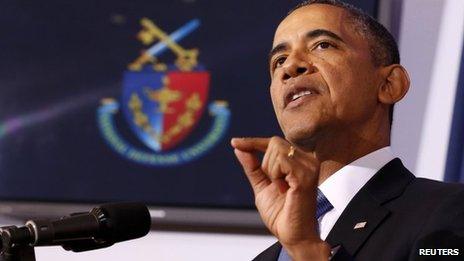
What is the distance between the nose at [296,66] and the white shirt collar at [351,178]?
0.24m

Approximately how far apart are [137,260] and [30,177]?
0.50 m

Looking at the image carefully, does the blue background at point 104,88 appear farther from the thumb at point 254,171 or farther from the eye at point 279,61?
the thumb at point 254,171

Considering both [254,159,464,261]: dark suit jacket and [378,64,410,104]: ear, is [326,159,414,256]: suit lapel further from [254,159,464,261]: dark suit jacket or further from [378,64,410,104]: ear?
[378,64,410,104]: ear

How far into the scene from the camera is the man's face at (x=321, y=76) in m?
1.96

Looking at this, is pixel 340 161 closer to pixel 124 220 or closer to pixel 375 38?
pixel 375 38

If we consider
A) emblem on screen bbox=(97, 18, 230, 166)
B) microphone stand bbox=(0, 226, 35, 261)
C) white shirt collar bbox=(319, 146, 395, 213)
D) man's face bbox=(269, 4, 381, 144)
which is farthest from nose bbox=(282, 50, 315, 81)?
emblem on screen bbox=(97, 18, 230, 166)

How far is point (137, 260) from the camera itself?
2.95 meters

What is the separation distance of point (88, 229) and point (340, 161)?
74 cm

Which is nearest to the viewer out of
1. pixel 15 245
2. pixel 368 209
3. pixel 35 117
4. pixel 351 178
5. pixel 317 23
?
pixel 15 245

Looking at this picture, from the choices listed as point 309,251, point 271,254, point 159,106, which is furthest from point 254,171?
point 159,106

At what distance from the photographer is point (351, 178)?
1950 millimetres

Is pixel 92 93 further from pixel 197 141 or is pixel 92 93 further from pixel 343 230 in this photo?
pixel 343 230

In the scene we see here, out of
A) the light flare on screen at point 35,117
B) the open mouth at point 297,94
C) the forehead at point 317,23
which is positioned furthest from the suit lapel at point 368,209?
the light flare on screen at point 35,117

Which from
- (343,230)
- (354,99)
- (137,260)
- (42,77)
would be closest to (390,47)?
(354,99)
